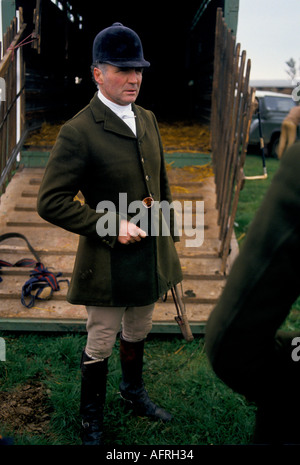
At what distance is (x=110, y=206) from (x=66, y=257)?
7.17 ft

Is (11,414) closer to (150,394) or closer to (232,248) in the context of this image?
(150,394)

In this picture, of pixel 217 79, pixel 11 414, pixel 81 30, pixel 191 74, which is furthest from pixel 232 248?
pixel 81 30

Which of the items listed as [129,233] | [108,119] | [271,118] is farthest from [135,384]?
[271,118]

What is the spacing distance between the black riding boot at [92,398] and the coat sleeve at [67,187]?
839 mm

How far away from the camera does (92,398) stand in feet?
8.65

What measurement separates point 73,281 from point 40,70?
523 cm

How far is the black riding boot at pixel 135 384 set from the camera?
289cm

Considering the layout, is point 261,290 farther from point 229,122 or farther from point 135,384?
point 229,122

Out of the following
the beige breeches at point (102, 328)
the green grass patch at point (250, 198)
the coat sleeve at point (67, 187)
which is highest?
the coat sleeve at point (67, 187)

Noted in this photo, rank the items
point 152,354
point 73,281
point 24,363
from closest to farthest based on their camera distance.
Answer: point 73,281 < point 24,363 < point 152,354

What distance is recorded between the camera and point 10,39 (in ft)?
16.5

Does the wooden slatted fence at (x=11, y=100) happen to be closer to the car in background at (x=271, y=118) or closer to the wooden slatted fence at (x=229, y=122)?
the wooden slatted fence at (x=229, y=122)

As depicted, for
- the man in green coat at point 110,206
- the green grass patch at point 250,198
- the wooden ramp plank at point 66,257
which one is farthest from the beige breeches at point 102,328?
the green grass patch at point 250,198

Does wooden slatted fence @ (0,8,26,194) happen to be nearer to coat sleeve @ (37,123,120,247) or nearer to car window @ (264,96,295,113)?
coat sleeve @ (37,123,120,247)
